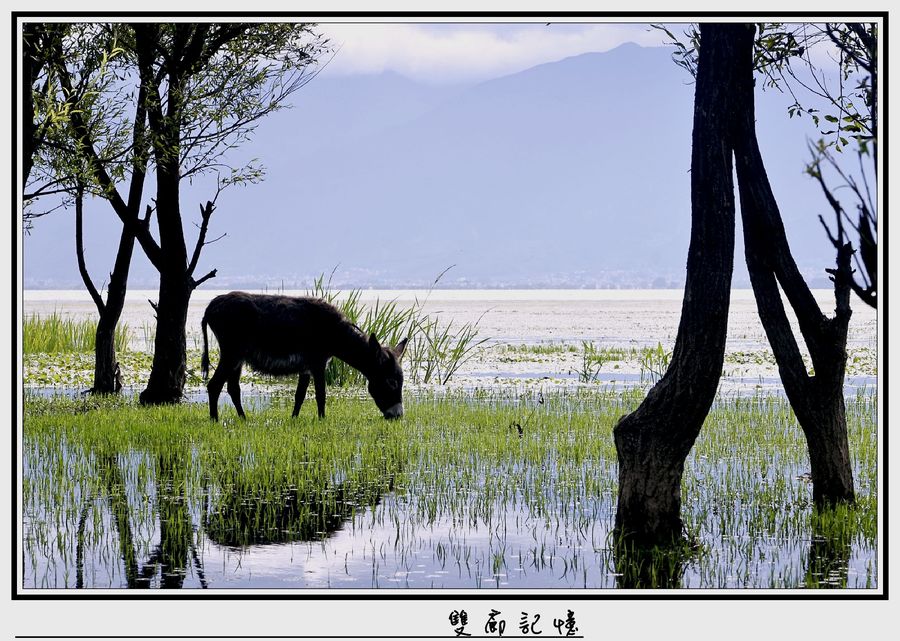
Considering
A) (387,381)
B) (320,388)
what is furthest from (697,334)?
(320,388)

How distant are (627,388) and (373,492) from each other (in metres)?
8.54

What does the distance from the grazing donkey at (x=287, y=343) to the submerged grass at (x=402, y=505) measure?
1.45 ft

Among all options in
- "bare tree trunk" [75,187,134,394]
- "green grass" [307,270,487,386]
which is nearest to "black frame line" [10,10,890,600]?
"bare tree trunk" [75,187,134,394]

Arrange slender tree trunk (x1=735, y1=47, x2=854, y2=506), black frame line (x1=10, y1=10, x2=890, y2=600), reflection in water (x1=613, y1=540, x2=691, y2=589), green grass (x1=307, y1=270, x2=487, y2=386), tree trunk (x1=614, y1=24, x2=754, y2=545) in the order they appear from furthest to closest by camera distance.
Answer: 1. green grass (x1=307, y1=270, x2=487, y2=386)
2. slender tree trunk (x1=735, y1=47, x2=854, y2=506)
3. tree trunk (x1=614, y1=24, x2=754, y2=545)
4. reflection in water (x1=613, y1=540, x2=691, y2=589)
5. black frame line (x1=10, y1=10, x2=890, y2=600)

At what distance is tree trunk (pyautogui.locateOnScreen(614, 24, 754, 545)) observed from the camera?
6258 millimetres

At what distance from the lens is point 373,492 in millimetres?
7898

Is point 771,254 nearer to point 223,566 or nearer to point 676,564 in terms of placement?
point 676,564

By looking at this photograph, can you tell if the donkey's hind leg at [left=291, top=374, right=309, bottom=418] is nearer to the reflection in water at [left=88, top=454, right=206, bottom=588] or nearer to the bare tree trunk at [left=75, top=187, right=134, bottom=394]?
the reflection in water at [left=88, top=454, right=206, bottom=588]

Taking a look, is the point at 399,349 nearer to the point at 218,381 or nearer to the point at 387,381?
the point at 387,381

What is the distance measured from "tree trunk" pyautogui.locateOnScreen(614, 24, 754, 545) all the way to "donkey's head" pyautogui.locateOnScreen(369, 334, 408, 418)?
5.71 metres

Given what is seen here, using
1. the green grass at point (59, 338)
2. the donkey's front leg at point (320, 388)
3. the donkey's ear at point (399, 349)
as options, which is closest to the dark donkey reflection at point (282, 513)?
the donkey's front leg at point (320, 388)

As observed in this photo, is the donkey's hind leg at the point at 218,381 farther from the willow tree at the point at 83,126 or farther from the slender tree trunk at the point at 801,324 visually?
the slender tree trunk at the point at 801,324

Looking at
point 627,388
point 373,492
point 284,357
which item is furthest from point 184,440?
point 627,388

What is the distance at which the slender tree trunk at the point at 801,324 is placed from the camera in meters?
6.87
